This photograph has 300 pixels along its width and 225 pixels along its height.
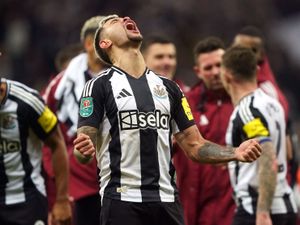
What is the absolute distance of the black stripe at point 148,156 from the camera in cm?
597

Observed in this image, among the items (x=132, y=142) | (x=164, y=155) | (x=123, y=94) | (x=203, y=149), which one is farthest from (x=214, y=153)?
(x=123, y=94)

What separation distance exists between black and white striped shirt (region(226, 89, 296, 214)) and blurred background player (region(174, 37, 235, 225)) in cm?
102

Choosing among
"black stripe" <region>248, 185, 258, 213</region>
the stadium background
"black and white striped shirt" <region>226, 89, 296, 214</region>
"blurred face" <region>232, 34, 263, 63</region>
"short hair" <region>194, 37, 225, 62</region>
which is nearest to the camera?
"black and white striped shirt" <region>226, 89, 296, 214</region>

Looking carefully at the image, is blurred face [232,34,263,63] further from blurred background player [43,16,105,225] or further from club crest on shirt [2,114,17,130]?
club crest on shirt [2,114,17,130]

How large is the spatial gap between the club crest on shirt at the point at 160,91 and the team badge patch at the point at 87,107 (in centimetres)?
40

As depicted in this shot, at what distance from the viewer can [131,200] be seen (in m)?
5.93

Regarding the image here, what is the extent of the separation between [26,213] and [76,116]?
1.75 m

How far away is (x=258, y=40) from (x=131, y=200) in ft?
13.4

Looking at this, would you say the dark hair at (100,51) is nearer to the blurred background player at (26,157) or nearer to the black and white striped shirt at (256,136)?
the blurred background player at (26,157)

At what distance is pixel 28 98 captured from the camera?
7.35 meters

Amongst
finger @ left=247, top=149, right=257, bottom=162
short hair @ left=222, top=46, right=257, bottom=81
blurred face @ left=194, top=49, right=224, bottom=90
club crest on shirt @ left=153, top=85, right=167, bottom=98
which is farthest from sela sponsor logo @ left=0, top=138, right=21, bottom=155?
blurred face @ left=194, top=49, right=224, bottom=90

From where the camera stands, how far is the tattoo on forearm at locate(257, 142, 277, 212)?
7.35 metres

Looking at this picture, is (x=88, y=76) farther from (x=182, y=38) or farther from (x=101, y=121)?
(x=182, y=38)

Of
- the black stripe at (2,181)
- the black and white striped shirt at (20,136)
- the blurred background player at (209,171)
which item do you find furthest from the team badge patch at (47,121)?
the blurred background player at (209,171)
